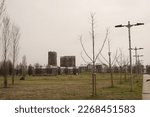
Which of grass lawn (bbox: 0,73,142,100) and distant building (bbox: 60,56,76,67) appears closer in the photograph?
grass lawn (bbox: 0,73,142,100)

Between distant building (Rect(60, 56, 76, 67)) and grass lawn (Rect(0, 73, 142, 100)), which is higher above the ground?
distant building (Rect(60, 56, 76, 67))

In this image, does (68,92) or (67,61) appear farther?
(67,61)

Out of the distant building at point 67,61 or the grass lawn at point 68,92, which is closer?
the grass lawn at point 68,92

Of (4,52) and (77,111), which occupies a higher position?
(4,52)

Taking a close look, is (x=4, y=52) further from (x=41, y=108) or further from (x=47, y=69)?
(x=47, y=69)

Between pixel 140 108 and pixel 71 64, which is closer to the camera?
pixel 140 108

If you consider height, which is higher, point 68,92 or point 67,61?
point 67,61

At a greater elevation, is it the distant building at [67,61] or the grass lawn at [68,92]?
the distant building at [67,61]

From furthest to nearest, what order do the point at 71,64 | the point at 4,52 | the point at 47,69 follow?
the point at 71,64, the point at 47,69, the point at 4,52

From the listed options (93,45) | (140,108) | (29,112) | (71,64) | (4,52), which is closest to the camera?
(29,112)

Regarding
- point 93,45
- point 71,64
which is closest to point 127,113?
point 93,45

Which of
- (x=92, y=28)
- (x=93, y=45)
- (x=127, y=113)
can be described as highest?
(x=92, y=28)

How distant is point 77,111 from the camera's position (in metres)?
8.57

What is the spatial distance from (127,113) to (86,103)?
153cm
